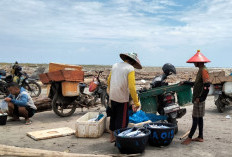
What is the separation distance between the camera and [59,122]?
316 inches

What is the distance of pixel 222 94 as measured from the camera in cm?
920

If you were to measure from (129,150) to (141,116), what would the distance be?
1.88 meters

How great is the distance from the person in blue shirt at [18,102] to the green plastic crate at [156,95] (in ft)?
10.8

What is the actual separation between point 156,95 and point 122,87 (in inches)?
56.3

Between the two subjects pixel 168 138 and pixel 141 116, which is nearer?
pixel 168 138

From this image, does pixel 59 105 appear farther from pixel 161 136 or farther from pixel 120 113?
pixel 161 136

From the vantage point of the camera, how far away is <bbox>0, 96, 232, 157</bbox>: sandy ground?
509 centimetres

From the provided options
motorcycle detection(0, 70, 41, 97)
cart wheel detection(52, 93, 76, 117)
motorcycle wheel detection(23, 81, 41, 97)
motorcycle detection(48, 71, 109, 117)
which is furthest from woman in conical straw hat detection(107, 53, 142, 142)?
motorcycle wheel detection(23, 81, 41, 97)

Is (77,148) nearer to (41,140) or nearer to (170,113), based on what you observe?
(41,140)

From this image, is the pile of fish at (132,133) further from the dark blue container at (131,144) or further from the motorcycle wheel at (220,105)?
the motorcycle wheel at (220,105)

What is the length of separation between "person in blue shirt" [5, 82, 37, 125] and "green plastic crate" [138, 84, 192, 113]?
10.8 feet

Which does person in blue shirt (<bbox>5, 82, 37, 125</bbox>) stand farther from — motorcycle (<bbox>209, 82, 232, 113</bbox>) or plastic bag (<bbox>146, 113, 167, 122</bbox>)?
motorcycle (<bbox>209, 82, 232, 113</bbox>)

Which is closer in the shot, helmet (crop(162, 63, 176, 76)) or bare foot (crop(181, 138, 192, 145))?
bare foot (crop(181, 138, 192, 145))

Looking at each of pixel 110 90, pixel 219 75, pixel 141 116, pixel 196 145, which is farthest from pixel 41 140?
pixel 219 75
